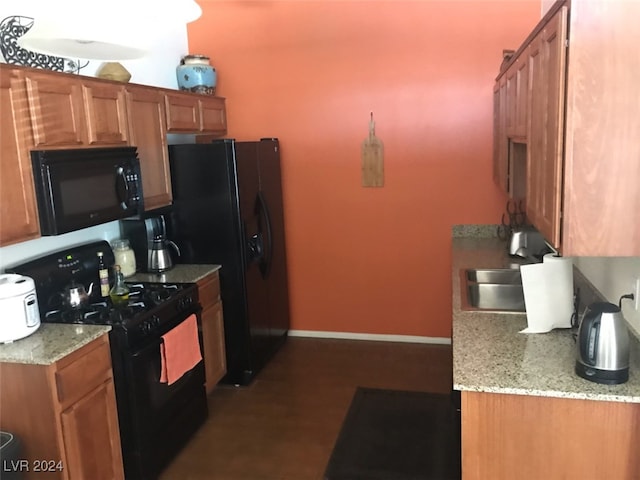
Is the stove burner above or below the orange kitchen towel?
above

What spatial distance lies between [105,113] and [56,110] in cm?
38

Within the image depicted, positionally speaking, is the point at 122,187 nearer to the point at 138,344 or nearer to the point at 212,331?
the point at 138,344

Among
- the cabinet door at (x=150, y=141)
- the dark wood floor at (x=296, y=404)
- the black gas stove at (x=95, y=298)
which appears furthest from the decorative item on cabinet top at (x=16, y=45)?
the dark wood floor at (x=296, y=404)

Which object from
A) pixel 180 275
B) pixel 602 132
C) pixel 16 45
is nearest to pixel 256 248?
pixel 180 275

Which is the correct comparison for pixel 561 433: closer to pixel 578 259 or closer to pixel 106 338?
pixel 578 259

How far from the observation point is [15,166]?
234 centimetres

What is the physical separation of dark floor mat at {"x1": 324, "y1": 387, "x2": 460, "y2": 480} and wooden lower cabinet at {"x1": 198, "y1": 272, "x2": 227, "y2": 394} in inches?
37.0

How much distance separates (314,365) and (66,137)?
2455mm

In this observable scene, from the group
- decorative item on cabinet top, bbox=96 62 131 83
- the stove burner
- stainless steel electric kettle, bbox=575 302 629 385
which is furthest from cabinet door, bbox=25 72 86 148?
stainless steel electric kettle, bbox=575 302 629 385

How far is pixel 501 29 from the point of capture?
3941mm

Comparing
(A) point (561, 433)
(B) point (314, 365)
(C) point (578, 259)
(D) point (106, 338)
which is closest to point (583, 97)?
(A) point (561, 433)

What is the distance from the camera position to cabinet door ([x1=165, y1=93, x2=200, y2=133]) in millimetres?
3648

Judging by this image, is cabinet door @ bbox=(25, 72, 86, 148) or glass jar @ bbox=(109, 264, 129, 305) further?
glass jar @ bbox=(109, 264, 129, 305)

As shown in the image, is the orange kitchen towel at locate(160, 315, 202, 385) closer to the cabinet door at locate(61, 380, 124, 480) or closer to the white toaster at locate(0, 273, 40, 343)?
the cabinet door at locate(61, 380, 124, 480)
